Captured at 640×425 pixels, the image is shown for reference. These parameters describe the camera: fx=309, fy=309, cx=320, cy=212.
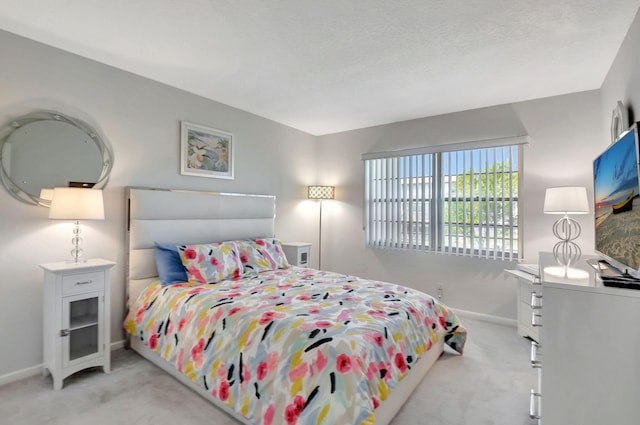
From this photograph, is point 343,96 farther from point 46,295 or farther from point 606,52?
point 46,295

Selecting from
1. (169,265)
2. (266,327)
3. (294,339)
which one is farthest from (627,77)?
(169,265)

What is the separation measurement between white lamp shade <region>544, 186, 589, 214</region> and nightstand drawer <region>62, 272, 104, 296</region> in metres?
3.85

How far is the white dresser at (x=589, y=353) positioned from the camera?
4.10ft

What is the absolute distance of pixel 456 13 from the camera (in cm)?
196

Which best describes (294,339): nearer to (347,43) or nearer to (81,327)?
(81,327)

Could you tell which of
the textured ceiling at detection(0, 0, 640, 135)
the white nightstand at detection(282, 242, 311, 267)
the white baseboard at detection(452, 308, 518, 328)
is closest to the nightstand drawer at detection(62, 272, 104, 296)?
the textured ceiling at detection(0, 0, 640, 135)

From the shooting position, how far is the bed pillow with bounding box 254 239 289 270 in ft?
11.0

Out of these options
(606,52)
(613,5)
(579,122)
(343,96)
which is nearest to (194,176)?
(343,96)

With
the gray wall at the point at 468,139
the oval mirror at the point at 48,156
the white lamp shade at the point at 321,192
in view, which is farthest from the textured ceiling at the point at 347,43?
the white lamp shade at the point at 321,192

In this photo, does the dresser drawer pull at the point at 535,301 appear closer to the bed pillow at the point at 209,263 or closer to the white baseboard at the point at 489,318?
the white baseboard at the point at 489,318

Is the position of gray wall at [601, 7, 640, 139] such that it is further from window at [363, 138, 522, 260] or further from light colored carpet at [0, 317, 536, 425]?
light colored carpet at [0, 317, 536, 425]

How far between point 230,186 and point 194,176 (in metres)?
0.47

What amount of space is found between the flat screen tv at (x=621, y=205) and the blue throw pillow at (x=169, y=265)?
3004 mm

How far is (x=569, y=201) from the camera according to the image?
274 centimetres
